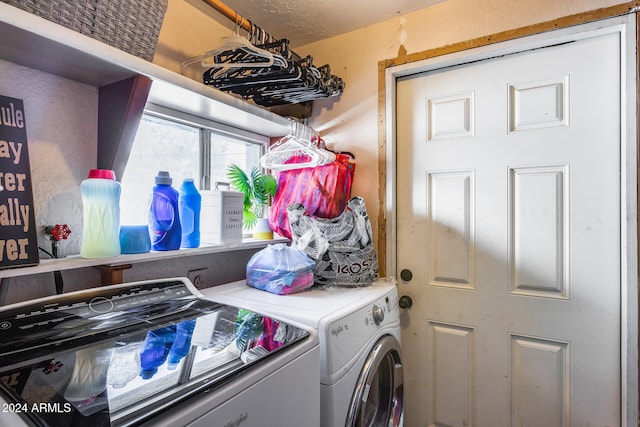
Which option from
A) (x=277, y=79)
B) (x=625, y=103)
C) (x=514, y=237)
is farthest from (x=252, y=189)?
(x=625, y=103)

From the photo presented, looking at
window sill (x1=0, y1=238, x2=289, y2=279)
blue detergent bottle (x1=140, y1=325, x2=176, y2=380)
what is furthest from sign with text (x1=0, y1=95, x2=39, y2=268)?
blue detergent bottle (x1=140, y1=325, x2=176, y2=380)

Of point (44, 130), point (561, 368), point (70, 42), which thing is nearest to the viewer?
point (70, 42)

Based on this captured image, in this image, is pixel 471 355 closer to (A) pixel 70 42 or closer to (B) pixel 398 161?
(B) pixel 398 161

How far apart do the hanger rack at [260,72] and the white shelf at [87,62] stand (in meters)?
0.12

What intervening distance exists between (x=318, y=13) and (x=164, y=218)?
4.39 feet

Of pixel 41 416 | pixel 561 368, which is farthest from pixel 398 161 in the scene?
pixel 41 416

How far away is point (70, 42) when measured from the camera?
843mm

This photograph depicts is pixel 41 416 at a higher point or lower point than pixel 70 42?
lower

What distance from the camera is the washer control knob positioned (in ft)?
4.16

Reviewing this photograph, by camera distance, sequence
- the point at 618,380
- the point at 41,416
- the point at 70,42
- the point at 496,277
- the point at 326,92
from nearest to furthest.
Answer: the point at 41,416 → the point at 70,42 → the point at 618,380 → the point at 496,277 → the point at 326,92

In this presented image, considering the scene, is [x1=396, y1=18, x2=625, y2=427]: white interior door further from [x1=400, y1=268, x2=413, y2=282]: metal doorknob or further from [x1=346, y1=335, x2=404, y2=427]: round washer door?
[x1=346, y1=335, x2=404, y2=427]: round washer door

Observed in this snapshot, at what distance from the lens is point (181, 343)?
81 cm

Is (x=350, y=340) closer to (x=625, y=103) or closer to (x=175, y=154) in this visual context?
(x=175, y=154)

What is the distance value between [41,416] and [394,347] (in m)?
1.20
